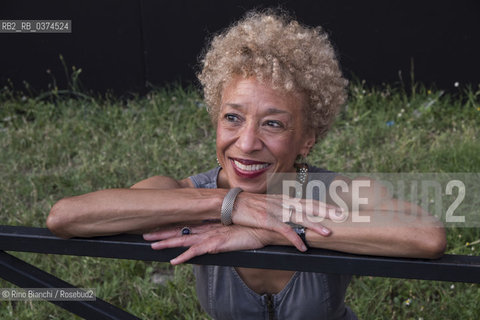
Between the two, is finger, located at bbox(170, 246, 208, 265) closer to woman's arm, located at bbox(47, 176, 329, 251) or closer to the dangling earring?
woman's arm, located at bbox(47, 176, 329, 251)

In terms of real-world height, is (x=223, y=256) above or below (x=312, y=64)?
below

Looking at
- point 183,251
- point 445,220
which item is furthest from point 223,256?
point 445,220

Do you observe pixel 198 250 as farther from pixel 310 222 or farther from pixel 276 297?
pixel 276 297

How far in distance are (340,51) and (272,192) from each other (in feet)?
9.19

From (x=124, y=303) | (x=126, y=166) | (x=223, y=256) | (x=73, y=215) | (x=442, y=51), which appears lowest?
(x=124, y=303)

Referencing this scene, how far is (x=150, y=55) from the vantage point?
4.99 m

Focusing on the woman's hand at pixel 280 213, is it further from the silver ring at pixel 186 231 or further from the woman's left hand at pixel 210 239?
the silver ring at pixel 186 231

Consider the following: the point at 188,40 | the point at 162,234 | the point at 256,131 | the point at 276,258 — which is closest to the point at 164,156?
the point at 188,40

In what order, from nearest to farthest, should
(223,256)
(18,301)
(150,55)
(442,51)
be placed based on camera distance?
(223,256) → (18,301) → (442,51) → (150,55)

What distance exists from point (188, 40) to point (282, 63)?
2.99m

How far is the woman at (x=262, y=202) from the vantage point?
165 centimetres

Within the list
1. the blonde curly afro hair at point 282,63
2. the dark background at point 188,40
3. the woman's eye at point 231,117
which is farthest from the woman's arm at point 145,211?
the dark background at point 188,40

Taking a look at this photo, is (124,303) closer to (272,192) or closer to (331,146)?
(272,192)

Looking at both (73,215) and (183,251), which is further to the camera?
(73,215)
